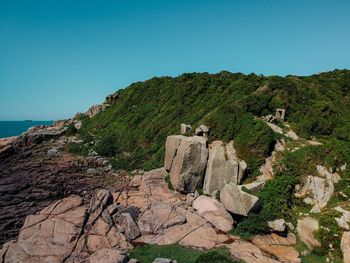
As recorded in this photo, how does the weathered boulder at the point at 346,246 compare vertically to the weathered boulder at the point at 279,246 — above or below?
above

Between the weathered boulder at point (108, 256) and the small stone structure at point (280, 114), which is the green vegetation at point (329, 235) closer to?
the weathered boulder at point (108, 256)

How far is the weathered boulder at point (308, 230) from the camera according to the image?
2350 centimetres

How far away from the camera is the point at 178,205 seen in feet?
95.0

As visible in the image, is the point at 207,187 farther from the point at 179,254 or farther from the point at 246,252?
Answer: the point at 179,254

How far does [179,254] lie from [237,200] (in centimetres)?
759

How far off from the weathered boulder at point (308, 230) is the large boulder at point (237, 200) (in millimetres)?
4030

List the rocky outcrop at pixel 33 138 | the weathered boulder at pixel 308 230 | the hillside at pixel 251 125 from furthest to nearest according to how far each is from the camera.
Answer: the rocky outcrop at pixel 33 138, the hillside at pixel 251 125, the weathered boulder at pixel 308 230

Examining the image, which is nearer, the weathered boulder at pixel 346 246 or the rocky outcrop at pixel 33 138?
the weathered boulder at pixel 346 246

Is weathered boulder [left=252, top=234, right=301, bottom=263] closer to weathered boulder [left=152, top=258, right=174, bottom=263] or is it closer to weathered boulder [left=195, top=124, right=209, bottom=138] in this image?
weathered boulder [left=152, top=258, right=174, bottom=263]

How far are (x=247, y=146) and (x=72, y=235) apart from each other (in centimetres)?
1966

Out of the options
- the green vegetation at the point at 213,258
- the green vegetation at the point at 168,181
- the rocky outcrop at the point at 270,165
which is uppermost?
the rocky outcrop at the point at 270,165

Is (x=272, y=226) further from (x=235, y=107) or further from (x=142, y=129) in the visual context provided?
(x=142, y=129)

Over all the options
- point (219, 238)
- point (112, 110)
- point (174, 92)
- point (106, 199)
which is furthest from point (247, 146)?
point (112, 110)

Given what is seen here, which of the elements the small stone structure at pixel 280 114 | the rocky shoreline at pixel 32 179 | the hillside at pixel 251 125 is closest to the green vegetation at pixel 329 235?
the hillside at pixel 251 125
